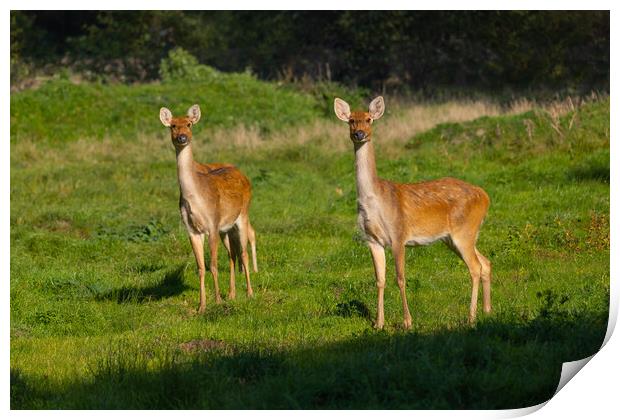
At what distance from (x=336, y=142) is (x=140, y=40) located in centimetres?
1826

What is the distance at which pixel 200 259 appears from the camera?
12008 mm

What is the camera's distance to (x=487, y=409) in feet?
24.9

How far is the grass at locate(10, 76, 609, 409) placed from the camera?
7.96 metres

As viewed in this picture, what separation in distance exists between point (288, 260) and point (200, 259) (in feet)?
7.67

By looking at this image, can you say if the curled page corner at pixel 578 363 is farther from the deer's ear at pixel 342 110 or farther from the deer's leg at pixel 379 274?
the deer's ear at pixel 342 110

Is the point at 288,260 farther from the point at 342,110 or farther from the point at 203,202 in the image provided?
the point at 342,110

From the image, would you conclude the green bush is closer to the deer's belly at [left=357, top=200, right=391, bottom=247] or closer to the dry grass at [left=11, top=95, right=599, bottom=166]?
the dry grass at [left=11, top=95, right=599, bottom=166]

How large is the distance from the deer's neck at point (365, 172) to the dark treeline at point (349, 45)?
23995 mm

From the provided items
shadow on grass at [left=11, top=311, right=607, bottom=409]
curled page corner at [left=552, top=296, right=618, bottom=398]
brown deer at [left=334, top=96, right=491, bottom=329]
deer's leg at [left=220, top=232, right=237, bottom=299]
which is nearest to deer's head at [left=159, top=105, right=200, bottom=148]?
deer's leg at [left=220, top=232, right=237, bottom=299]

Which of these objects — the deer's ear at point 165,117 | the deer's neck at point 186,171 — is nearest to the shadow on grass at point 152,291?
the deer's neck at point 186,171

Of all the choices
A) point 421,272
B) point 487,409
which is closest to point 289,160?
point 421,272

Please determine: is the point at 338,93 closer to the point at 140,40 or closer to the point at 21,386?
the point at 140,40

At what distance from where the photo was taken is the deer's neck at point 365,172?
33.8 feet
